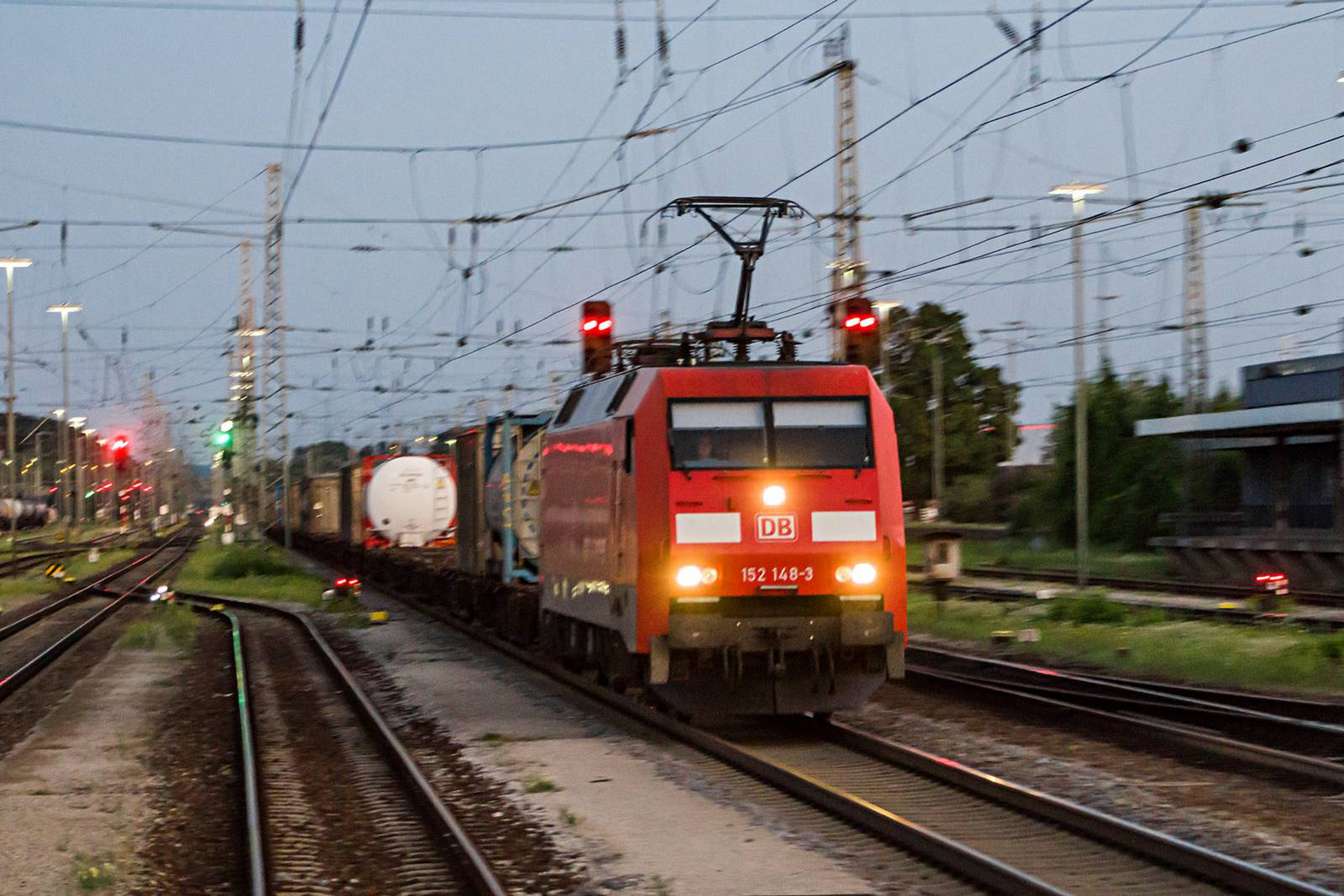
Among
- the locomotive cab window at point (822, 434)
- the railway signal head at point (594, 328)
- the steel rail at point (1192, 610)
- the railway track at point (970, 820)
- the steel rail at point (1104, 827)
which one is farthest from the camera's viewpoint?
the steel rail at point (1192, 610)

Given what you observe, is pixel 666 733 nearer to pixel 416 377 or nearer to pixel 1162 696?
pixel 1162 696

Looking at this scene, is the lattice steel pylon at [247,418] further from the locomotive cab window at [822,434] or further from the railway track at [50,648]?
the locomotive cab window at [822,434]

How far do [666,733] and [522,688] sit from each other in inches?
164

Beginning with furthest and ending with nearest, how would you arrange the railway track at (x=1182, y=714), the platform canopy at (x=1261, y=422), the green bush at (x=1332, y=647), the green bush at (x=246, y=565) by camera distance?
the green bush at (x=246, y=565)
the platform canopy at (x=1261, y=422)
the green bush at (x=1332, y=647)
the railway track at (x=1182, y=714)

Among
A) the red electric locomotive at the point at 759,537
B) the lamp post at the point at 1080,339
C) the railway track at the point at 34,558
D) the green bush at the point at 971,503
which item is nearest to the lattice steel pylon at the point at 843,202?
the lamp post at the point at 1080,339

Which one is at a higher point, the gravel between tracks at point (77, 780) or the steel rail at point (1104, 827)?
the steel rail at point (1104, 827)

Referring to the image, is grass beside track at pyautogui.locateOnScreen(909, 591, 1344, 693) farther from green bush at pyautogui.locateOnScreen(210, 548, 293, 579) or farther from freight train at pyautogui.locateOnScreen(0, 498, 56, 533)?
freight train at pyautogui.locateOnScreen(0, 498, 56, 533)

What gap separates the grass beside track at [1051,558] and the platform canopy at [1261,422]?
3686 millimetres

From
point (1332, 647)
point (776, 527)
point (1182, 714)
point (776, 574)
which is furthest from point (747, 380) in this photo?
point (1332, 647)

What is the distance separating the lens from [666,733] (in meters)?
13.4

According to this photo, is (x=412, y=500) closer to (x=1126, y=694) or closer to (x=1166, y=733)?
(x=1126, y=694)

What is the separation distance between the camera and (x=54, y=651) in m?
23.7

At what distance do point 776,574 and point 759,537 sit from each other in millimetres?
334

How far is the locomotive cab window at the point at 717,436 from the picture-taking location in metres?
12.7
